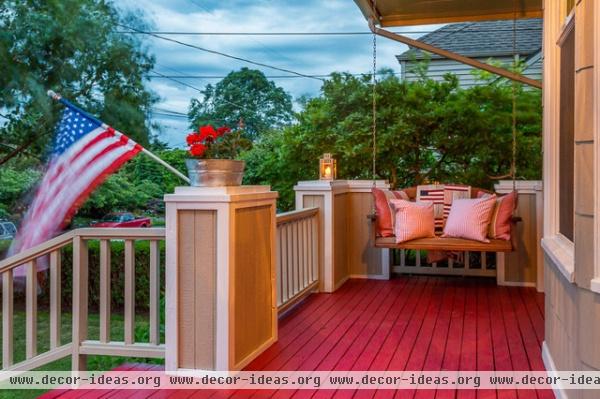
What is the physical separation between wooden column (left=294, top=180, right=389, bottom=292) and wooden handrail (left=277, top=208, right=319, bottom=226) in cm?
18

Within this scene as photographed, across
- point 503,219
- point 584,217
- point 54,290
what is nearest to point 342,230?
point 503,219

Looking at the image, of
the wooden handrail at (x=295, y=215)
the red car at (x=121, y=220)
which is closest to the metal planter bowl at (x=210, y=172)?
the wooden handrail at (x=295, y=215)

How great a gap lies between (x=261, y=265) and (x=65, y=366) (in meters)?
4.30

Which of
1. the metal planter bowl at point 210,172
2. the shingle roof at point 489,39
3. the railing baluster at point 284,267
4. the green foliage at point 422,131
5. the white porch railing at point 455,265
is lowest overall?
the white porch railing at point 455,265

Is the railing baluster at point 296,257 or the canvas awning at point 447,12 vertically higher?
the canvas awning at point 447,12

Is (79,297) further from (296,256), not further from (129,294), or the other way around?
(296,256)

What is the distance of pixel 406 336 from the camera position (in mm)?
3373

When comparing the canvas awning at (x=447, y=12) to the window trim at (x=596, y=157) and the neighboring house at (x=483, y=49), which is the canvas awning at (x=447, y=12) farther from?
the window trim at (x=596, y=157)

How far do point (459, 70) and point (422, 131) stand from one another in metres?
1.22

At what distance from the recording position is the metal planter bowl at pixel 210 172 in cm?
265

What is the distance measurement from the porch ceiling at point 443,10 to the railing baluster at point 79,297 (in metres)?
3.53

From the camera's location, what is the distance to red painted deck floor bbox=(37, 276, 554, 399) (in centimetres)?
250

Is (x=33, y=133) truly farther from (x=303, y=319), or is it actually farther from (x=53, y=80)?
(x=303, y=319)

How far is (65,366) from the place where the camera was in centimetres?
619
